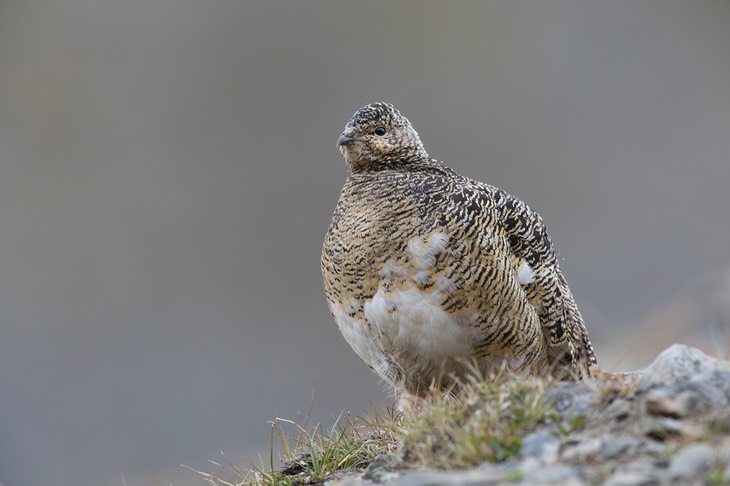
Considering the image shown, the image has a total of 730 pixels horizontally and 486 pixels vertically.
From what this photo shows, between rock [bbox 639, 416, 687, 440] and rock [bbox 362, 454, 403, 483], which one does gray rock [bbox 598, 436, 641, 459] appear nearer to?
rock [bbox 639, 416, 687, 440]

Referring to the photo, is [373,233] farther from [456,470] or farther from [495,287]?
[456,470]

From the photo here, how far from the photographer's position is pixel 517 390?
511 centimetres

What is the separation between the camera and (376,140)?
7.61 m

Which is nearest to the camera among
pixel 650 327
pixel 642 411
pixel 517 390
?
pixel 642 411

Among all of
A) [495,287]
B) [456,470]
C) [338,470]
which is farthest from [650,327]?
[456,470]

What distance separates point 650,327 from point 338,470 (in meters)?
8.48

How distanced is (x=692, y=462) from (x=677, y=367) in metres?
1.27

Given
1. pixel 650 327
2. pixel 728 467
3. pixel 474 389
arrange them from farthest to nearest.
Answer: pixel 650 327, pixel 474 389, pixel 728 467

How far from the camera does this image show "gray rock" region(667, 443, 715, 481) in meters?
3.79

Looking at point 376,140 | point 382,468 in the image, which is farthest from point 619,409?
point 376,140

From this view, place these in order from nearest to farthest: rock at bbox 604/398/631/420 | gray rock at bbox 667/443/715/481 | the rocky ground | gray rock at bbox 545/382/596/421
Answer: gray rock at bbox 667/443/715/481 → the rocky ground → rock at bbox 604/398/631/420 → gray rock at bbox 545/382/596/421

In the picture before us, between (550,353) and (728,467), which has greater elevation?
(550,353)

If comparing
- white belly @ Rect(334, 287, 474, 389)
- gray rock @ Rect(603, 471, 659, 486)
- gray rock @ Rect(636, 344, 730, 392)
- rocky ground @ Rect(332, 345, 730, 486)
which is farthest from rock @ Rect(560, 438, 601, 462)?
white belly @ Rect(334, 287, 474, 389)

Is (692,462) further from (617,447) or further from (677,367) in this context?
(677,367)
